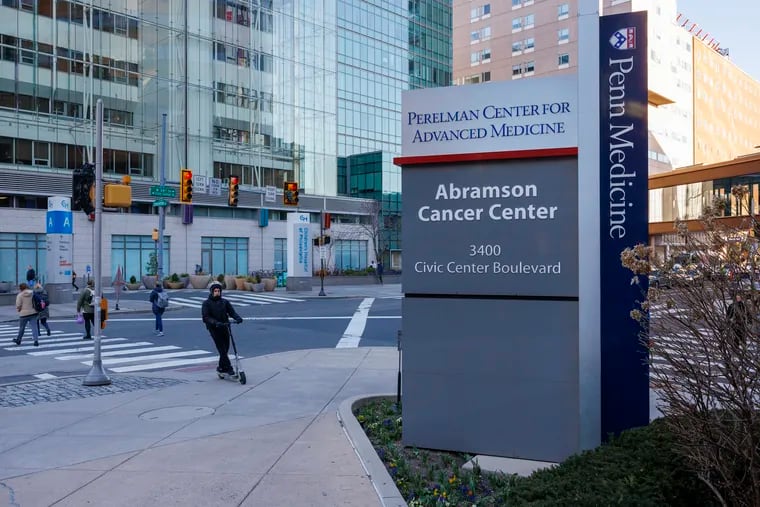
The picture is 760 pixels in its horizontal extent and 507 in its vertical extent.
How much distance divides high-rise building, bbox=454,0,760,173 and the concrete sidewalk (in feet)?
195

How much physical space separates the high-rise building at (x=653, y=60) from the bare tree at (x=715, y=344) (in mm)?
63572

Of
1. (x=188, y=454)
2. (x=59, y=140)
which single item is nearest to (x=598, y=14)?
(x=188, y=454)

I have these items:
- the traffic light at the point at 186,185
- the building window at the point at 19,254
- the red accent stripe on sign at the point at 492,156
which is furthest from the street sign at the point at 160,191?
the red accent stripe on sign at the point at 492,156

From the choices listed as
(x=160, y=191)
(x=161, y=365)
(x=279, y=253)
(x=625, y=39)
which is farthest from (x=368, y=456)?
(x=279, y=253)

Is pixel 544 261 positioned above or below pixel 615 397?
above

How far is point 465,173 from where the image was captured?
7219 mm

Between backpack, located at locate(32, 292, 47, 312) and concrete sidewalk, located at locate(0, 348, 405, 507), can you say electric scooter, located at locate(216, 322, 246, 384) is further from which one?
backpack, located at locate(32, 292, 47, 312)

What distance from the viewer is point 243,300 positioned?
115 ft

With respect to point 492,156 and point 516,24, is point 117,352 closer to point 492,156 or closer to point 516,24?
point 492,156

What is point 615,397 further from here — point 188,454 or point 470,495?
point 188,454

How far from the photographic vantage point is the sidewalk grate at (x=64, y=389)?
35.1 ft

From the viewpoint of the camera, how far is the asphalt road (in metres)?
14.8

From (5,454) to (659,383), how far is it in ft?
23.0

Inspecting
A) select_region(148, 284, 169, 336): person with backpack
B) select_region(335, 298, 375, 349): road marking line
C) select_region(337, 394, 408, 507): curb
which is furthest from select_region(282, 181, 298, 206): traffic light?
select_region(337, 394, 408, 507): curb
